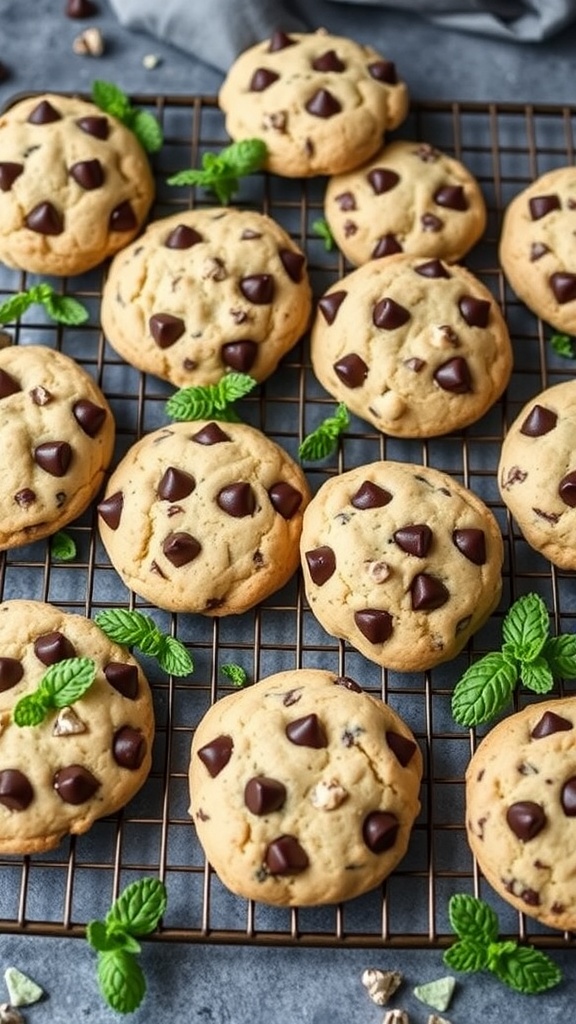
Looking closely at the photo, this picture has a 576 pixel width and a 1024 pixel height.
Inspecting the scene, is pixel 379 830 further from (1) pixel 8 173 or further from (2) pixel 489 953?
(1) pixel 8 173

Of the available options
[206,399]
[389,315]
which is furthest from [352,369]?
[206,399]

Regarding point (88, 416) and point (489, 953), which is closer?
point (489, 953)

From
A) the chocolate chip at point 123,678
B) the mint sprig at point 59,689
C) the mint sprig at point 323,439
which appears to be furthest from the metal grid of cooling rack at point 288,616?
the mint sprig at point 59,689

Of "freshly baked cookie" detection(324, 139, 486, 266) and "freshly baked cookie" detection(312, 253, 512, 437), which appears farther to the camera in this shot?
"freshly baked cookie" detection(324, 139, 486, 266)

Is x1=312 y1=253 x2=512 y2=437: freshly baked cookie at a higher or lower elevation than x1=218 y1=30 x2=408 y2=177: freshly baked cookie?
lower

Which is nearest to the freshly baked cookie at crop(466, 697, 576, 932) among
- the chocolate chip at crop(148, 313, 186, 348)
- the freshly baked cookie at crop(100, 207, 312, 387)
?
the freshly baked cookie at crop(100, 207, 312, 387)

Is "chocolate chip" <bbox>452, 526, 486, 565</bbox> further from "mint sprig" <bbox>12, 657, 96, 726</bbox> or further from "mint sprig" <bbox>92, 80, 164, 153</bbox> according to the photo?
"mint sprig" <bbox>92, 80, 164, 153</bbox>

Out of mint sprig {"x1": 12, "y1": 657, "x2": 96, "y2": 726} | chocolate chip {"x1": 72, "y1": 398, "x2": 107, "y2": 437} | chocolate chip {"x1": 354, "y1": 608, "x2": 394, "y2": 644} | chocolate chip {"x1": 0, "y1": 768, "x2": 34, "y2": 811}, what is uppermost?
chocolate chip {"x1": 72, "y1": 398, "x2": 107, "y2": 437}
